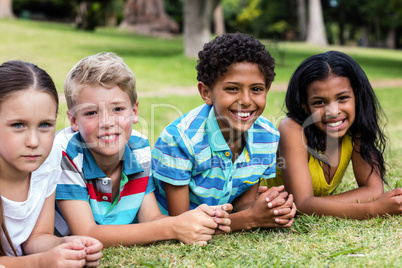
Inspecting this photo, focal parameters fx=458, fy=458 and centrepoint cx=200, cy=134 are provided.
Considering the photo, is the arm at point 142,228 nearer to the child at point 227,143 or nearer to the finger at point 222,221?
the finger at point 222,221

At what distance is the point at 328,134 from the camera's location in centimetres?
348

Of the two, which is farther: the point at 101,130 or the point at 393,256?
the point at 101,130

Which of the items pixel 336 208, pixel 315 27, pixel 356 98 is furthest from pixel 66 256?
pixel 315 27

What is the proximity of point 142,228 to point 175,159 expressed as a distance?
0.51 metres

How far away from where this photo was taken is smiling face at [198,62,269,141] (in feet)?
9.76

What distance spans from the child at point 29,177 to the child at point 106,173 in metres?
0.18

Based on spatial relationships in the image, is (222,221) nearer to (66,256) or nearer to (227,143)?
(227,143)

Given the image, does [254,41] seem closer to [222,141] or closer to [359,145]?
[222,141]

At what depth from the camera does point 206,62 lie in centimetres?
312

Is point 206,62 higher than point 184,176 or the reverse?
higher

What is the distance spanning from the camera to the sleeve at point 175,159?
3031 millimetres

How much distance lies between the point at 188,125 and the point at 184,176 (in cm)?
35

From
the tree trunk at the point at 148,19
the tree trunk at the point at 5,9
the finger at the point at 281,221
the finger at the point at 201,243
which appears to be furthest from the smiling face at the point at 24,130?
the tree trunk at the point at 5,9

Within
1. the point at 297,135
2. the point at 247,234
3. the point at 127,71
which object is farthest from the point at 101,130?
the point at 297,135
